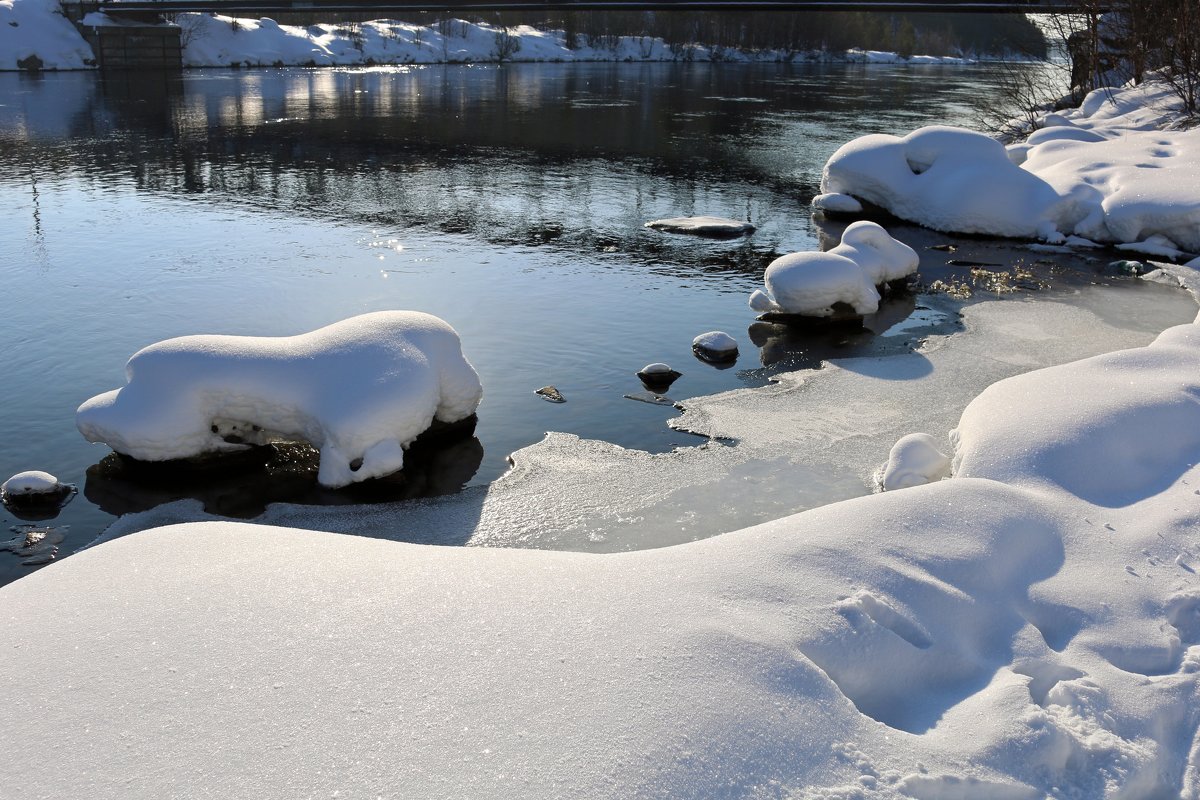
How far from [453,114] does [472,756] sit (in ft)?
126

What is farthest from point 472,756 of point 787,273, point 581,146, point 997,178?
point 581,146

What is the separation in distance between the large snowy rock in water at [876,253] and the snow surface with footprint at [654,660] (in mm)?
8046

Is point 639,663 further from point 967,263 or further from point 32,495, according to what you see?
point 967,263

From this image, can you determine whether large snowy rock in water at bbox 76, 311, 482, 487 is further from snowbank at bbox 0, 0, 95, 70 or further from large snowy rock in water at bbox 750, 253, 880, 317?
snowbank at bbox 0, 0, 95, 70

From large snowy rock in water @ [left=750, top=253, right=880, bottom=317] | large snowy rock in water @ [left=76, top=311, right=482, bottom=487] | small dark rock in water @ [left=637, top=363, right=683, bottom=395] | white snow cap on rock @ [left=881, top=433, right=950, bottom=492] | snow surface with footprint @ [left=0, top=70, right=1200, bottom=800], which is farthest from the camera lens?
large snowy rock in water @ [left=750, top=253, right=880, bottom=317]

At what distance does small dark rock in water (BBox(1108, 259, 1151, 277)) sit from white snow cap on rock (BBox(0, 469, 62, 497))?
1593 centimetres

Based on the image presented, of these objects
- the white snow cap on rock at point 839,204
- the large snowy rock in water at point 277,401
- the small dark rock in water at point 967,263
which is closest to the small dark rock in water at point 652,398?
the large snowy rock in water at point 277,401

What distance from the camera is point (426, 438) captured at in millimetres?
9945

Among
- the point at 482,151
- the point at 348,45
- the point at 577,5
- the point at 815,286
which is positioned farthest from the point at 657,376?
the point at 348,45

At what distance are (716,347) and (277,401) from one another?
5616 mm

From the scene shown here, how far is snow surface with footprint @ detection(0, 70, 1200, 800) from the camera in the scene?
3953 mm

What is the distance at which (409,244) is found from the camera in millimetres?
18172

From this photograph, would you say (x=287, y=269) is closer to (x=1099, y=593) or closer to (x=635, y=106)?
(x=1099, y=593)

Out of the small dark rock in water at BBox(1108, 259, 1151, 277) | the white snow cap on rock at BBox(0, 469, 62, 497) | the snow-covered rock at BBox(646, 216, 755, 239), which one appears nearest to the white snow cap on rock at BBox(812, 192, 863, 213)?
the snow-covered rock at BBox(646, 216, 755, 239)
